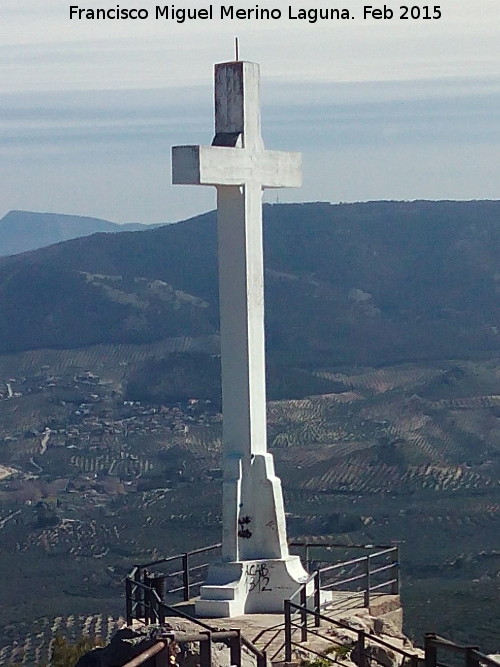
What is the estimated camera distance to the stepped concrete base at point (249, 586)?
54.3 ft

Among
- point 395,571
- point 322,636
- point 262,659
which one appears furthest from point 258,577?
point 262,659

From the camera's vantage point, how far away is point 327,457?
84375 mm

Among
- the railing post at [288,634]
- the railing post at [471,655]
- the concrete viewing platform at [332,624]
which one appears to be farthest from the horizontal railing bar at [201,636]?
the railing post at [288,634]

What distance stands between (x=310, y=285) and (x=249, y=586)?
5242 inches

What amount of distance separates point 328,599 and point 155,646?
241 inches

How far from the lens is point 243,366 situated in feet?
55.8

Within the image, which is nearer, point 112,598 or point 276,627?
point 276,627

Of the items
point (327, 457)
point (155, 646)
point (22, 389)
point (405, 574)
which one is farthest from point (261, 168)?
point (22, 389)

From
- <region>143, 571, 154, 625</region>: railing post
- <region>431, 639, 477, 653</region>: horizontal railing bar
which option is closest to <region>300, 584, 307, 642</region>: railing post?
<region>143, 571, 154, 625</region>: railing post

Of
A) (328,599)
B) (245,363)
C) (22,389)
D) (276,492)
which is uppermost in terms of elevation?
(245,363)

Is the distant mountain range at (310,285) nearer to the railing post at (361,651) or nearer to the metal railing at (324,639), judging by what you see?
the metal railing at (324,639)

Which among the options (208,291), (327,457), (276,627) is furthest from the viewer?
(208,291)

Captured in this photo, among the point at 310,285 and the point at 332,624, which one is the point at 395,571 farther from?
the point at 310,285

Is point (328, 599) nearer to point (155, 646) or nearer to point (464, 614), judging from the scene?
point (155, 646)
